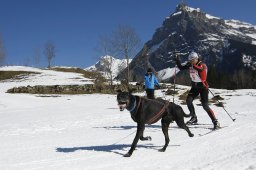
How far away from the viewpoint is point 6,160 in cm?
799

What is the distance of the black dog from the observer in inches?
314

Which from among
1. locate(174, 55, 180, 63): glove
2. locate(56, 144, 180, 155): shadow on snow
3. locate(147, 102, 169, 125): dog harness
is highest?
locate(174, 55, 180, 63): glove

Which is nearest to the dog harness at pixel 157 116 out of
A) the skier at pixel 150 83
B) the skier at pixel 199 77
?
the skier at pixel 199 77

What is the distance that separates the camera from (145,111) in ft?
27.3

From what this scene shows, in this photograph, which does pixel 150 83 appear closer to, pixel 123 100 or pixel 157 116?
pixel 157 116

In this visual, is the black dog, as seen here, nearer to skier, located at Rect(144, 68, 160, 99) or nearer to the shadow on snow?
the shadow on snow

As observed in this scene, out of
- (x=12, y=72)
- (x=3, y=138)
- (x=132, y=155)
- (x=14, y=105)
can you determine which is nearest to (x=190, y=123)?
(x=132, y=155)

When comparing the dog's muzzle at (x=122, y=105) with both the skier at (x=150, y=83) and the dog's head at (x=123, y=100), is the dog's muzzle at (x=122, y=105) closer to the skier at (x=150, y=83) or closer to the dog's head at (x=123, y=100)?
the dog's head at (x=123, y=100)

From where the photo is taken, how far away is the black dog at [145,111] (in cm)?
798

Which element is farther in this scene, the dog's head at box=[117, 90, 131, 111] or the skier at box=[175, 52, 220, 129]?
the skier at box=[175, 52, 220, 129]

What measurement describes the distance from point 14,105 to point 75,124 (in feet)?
46.3

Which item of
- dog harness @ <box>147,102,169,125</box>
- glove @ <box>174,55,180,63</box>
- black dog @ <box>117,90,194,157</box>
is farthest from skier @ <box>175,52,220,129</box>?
dog harness @ <box>147,102,169,125</box>

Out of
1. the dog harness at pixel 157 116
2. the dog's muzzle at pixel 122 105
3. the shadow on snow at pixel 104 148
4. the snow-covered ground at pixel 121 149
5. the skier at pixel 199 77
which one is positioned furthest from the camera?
the skier at pixel 199 77

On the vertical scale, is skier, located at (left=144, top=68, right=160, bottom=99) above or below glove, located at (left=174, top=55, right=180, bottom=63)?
below
